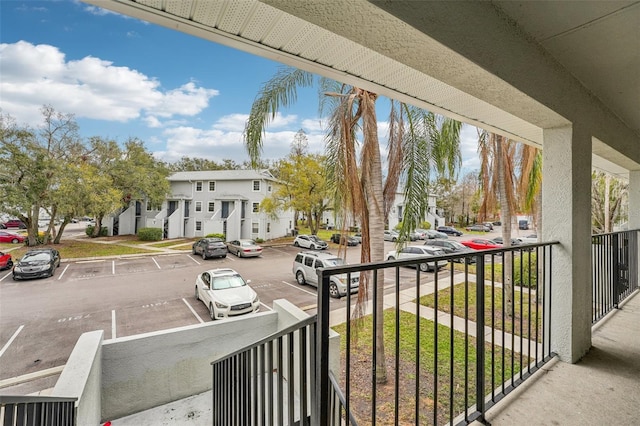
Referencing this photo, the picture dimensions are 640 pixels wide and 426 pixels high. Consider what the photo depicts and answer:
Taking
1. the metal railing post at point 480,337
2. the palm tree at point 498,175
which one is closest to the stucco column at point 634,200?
the palm tree at point 498,175

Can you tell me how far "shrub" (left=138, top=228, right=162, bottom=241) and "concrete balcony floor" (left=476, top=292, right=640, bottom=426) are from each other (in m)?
16.7

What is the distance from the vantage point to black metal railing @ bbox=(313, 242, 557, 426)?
2.97 ft

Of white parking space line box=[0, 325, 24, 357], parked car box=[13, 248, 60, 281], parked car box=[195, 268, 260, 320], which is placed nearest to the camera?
white parking space line box=[0, 325, 24, 357]

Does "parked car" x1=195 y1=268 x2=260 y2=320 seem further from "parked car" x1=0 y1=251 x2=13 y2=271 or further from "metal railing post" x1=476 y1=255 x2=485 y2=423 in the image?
"parked car" x1=0 y1=251 x2=13 y2=271

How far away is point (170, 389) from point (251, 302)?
225 cm

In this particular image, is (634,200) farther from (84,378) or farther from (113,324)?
(113,324)

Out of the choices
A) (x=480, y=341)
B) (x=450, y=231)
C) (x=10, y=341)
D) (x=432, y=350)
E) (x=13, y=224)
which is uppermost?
(x=13, y=224)

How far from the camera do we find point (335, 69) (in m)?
1.39

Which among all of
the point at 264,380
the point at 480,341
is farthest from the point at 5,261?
the point at 480,341

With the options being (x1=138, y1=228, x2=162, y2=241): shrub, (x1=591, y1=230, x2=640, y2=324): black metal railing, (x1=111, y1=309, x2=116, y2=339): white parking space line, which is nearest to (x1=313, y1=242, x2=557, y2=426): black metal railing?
(x1=591, y1=230, x2=640, y2=324): black metal railing

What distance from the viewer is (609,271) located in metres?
2.67

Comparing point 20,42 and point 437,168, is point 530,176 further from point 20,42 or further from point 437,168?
point 20,42

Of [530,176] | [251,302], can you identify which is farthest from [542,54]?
[251,302]

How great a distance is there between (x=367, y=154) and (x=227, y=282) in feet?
15.6
